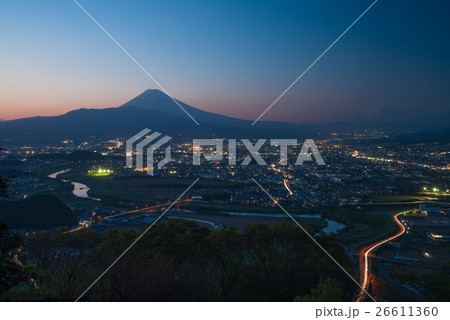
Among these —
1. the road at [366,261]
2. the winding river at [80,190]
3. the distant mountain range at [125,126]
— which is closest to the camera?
the road at [366,261]

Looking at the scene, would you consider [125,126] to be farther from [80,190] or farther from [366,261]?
[366,261]

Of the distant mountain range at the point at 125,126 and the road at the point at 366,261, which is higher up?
the distant mountain range at the point at 125,126

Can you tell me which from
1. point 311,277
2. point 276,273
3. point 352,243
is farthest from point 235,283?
point 352,243

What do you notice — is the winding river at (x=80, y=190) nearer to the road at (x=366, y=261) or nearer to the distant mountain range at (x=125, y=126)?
the road at (x=366, y=261)

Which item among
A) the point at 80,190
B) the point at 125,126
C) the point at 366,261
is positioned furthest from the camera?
the point at 125,126

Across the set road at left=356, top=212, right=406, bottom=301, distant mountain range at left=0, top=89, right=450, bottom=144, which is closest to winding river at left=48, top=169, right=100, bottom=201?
road at left=356, top=212, right=406, bottom=301

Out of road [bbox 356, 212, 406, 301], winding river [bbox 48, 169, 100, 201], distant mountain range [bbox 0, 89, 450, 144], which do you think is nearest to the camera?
road [bbox 356, 212, 406, 301]

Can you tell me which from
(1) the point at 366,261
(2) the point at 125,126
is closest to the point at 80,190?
(1) the point at 366,261

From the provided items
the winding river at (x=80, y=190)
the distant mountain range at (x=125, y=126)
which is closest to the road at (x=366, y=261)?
the winding river at (x=80, y=190)

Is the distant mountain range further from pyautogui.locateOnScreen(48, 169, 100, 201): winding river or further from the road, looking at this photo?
the road

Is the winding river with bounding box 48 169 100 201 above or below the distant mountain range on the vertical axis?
below

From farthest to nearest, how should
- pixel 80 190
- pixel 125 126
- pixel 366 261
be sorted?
pixel 125 126, pixel 80 190, pixel 366 261

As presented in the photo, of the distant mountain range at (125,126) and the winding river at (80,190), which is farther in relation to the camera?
the distant mountain range at (125,126)
